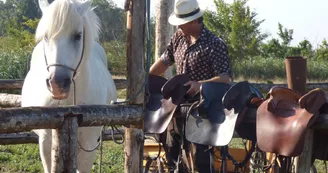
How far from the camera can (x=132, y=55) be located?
3.54 metres

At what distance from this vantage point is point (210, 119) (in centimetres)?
395

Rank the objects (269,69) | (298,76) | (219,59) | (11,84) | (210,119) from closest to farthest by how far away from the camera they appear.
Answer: (210,119)
(298,76)
(219,59)
(11,84)
(269,69)

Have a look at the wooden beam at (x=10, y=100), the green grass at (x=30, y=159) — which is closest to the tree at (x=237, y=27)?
the green grass at (x=30, y=159)

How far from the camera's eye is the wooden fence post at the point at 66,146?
315 centimetres

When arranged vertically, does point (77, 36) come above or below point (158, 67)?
above

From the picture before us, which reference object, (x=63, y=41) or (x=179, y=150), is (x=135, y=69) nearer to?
(x=63, y=41)

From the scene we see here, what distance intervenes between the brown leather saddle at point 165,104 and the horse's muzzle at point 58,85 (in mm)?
627

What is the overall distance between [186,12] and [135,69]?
1.13 meters

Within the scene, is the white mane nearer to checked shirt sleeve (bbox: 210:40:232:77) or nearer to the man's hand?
the man's hand

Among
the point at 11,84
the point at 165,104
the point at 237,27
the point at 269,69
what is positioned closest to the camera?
the point at 165,104

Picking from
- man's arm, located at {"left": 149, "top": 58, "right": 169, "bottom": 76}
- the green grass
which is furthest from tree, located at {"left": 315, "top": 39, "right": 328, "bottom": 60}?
man's arm, located at {"left": 149, "top": 58, "right": 169, "bottom": 76}

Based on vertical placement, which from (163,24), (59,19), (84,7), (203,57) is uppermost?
(163,24)

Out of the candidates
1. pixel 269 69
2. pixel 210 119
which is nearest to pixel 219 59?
pixel 210 119

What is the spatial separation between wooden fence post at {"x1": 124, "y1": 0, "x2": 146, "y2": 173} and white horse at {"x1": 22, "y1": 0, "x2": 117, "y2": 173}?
470 millimetres
